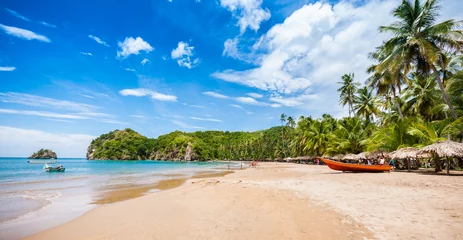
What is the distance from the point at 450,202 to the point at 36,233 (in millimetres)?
11536

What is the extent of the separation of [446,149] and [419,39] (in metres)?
7.41

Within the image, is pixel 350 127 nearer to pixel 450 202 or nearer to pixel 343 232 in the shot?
pixel 450 202

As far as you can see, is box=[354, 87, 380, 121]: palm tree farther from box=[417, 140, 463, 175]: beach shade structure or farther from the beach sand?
the beach sand

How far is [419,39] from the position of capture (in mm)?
15211

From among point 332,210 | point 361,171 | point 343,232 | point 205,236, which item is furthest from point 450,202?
point 361,171

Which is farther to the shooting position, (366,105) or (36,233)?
(366,105)

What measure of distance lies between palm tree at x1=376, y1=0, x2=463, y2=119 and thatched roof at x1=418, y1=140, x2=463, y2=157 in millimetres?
2695

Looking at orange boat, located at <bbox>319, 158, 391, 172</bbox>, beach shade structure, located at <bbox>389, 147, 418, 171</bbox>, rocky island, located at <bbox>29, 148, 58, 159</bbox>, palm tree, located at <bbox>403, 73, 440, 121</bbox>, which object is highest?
palm tree, located at <bbox>403, 73, 440, 121</bbox>

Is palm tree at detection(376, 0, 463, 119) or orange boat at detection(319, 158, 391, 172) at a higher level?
palm tree at detection(376, 0, 463, 119)

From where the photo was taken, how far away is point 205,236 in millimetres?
4793

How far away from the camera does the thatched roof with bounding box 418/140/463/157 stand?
13052mm

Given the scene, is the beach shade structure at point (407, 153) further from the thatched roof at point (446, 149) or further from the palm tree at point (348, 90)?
the palm tree at point (348, 90)

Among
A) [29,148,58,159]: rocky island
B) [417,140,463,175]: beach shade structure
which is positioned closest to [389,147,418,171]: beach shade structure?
[417,140,463,175]: beach shade structure

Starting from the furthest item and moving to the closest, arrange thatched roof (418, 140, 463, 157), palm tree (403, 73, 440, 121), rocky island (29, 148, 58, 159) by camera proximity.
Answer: rocky island (29, 148, 58, 159) < palm tree (403, 73, 440, 121) < thatched roof (418, 140, 463, 157)
